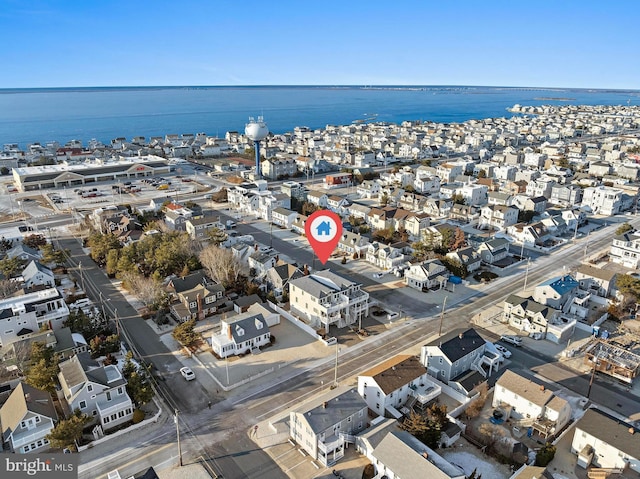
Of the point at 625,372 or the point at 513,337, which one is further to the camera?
the point at 513,337

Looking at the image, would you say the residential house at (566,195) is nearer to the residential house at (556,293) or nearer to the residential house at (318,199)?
the residential house at (556,293)

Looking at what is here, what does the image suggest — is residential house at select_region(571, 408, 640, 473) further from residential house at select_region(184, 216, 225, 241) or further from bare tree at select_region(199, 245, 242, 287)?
residential house at select_region(184, 216, 225, 241)

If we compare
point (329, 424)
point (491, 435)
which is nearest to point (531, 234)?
point (491, 435)

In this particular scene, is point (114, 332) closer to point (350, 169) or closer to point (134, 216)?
point (134, 216)

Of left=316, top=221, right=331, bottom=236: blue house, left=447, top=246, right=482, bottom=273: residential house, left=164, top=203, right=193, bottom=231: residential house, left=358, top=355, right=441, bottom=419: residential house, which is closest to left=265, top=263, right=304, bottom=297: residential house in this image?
left=316, top=221, right=331, bottom=236: blue house

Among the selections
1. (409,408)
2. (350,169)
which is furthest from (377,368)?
(350,169)
